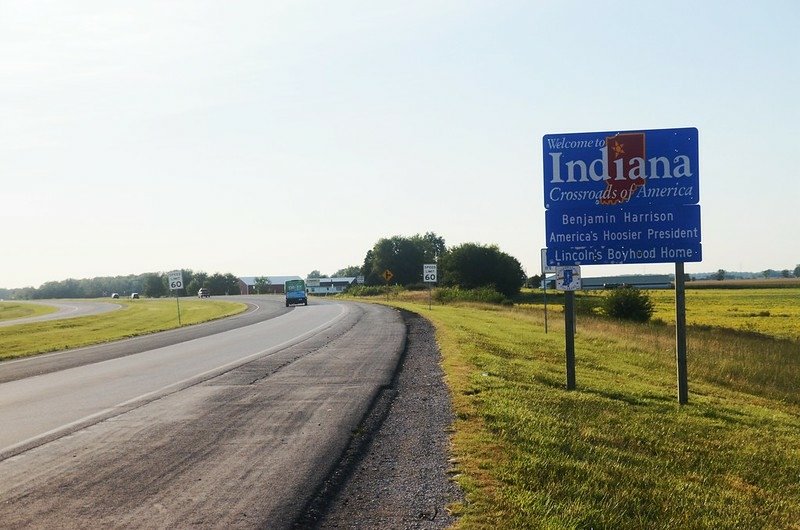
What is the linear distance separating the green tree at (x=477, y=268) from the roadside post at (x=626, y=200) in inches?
3437

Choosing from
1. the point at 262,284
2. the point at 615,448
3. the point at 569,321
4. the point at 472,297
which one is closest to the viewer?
the point at 615,448

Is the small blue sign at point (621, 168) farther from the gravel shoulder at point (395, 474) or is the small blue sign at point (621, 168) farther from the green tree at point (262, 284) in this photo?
the green tree at point (262, 284)

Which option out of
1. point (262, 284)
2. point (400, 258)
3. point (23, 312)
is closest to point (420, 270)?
point (400, 258)

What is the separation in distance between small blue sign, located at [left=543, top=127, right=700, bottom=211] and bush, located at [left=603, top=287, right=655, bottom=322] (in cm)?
3860

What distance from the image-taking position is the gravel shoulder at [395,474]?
551 centimetres

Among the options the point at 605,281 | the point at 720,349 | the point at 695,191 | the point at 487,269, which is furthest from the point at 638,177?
the point at 605,281

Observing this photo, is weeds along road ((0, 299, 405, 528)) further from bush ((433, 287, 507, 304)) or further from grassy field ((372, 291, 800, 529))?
bush ((433, 287, 507, 304))

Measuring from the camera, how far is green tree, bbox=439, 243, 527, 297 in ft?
333

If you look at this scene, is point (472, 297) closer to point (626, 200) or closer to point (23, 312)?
point (23, 312)

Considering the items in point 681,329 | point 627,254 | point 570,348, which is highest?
point 627,254

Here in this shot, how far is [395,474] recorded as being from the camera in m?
6.74

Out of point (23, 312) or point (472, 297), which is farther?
point (23, 312)

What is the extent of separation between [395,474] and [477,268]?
313ft

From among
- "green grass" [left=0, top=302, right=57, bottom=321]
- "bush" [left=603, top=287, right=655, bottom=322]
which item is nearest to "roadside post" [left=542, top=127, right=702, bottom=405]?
"bush" [left=603, top=287, right=655, bottom=322]
